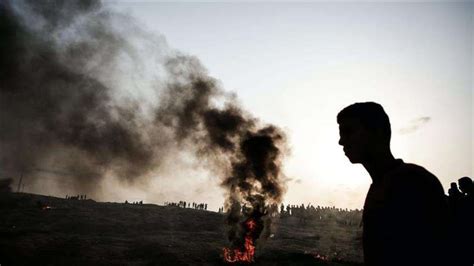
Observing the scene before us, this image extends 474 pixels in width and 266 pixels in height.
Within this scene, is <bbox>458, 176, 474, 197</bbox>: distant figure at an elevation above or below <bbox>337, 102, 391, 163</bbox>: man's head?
above

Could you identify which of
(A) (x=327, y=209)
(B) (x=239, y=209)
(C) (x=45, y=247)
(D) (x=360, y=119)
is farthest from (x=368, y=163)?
(A) (x=327, y=209)

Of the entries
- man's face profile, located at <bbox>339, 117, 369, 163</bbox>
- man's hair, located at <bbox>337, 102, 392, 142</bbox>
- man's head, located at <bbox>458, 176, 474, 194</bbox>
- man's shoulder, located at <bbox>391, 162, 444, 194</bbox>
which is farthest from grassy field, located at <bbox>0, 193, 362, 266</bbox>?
man's shoulder, located at <bbox>391, 162, 444, 194</bbox>

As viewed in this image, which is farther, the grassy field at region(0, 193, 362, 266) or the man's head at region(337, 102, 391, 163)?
the grassy field at region(0, 193, 362, 266)

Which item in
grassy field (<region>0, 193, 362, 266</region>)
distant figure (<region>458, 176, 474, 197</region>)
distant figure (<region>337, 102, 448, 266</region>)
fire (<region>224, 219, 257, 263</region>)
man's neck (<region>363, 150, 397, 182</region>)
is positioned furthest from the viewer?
fire (<region>224, 219, 257, 263</region>)

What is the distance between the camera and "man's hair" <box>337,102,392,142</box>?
1904 mm

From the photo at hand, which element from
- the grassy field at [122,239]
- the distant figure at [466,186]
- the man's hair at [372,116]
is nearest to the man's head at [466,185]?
the distant figure at [466,186]

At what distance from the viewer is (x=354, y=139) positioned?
1942mm

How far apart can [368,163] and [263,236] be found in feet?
102

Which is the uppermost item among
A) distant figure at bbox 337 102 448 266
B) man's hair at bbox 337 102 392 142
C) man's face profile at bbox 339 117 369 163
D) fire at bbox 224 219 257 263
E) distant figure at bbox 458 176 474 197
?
distant figure at bbox 458 176 474 197

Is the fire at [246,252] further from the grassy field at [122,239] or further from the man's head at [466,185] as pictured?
the man's head at [466,185]

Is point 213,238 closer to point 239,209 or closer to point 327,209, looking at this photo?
point 239,209

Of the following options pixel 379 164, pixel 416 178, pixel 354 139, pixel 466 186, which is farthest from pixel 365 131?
pixel 466 186

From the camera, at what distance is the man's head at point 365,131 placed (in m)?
1.90

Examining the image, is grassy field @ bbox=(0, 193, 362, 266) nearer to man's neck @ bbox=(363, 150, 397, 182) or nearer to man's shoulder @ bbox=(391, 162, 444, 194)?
man's neck @ bbox=(363, 150, 397, 182)
